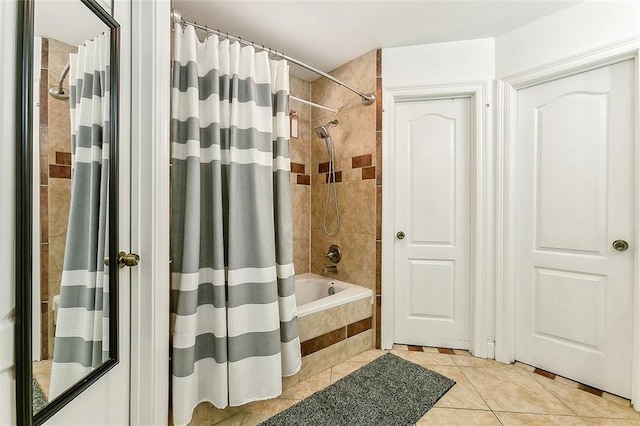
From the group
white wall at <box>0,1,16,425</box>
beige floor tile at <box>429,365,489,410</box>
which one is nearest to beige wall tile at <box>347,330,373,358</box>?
beige floor tile at <box>429,365,489,410</box>

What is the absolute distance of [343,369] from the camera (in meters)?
1.83

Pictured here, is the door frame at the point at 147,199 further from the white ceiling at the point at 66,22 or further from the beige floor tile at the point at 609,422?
the beige floor tile at the point at 609,422

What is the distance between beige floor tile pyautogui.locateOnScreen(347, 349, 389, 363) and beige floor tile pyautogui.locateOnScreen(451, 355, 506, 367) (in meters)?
0.51

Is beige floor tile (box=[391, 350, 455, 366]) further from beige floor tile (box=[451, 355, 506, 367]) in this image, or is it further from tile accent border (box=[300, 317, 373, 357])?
tile accent border (box=[300, 317, 373, 357])

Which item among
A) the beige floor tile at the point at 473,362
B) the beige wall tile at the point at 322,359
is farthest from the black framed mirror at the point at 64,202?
the beige floor tile at the point at 473,362

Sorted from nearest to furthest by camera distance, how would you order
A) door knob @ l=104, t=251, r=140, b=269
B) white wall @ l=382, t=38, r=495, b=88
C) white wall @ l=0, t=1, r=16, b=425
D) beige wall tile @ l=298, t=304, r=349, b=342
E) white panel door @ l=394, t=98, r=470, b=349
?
white wall @ l=0, t=1, r=16, b=425, door knob @ l=104, t=251, r=140, b=269, beige wall tile @ l=298, t=304, r=349, b=342, white wall @ l=382, t=38, r=495, b=88, white panel door @ l=394, t=98, r=470, b=349

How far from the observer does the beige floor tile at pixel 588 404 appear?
142 cm

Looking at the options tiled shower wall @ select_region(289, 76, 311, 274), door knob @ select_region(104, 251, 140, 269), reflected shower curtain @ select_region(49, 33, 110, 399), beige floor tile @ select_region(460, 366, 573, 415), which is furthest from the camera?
tiled shower wall @ select_region(289, 76, 311, 274)

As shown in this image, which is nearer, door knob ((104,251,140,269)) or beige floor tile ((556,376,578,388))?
door knob ((104,251,140,269))

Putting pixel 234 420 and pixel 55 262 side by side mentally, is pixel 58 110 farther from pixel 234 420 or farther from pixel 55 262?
pixel 234 420

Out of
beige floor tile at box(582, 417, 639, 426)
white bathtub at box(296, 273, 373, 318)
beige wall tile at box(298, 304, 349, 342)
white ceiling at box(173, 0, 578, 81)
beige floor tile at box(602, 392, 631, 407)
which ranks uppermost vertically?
white ceiling at box(173, 0, 578, 81)

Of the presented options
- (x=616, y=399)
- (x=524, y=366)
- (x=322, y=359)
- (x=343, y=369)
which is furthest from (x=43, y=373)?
(x=616, y=399)

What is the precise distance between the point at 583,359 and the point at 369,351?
1324 millimetres

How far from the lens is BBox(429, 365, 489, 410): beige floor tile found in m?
1.49
